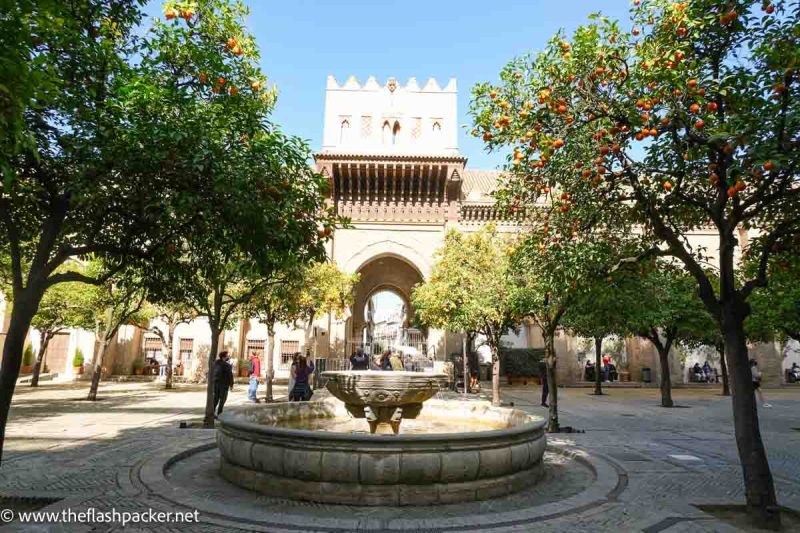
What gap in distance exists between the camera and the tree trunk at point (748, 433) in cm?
504

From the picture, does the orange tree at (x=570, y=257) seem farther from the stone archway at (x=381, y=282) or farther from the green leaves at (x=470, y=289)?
the stone archway at (x=381, y=282)

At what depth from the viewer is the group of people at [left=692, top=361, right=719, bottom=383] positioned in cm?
3397

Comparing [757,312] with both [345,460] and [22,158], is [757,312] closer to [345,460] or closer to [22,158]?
[345,460]

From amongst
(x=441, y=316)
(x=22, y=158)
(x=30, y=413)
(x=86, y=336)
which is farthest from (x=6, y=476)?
(x=86, y=336)

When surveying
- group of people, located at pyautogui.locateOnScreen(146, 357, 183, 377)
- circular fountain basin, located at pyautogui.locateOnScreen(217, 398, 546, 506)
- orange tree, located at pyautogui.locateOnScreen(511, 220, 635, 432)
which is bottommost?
group of people, located at pyautogui.locateOnScreen(146, 357, 183, 377)

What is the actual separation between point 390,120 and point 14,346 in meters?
25.1

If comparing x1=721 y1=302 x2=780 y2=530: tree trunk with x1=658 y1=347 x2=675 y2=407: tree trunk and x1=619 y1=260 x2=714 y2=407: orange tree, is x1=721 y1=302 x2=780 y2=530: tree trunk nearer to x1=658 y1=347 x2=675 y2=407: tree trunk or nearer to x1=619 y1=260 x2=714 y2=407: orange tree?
x1=619 y1=260 x2=714 y2=407: orange tree

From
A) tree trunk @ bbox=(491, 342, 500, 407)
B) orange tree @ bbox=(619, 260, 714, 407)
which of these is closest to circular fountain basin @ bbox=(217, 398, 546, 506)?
tree trunk @ bbox=(491, 342, 500, 407)

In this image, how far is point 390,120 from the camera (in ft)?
93.9

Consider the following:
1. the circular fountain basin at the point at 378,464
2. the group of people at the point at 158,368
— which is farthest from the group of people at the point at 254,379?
the group of people at the point at 158,368

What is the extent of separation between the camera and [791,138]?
4883 millimetres

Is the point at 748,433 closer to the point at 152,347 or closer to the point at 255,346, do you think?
the point at 255,346

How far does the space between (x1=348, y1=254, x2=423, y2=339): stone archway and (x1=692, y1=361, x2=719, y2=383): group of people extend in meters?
19.1

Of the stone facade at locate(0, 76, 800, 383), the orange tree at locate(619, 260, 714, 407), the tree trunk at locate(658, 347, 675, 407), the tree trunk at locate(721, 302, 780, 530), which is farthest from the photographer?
the stone facade at locate(0, 76, 800, 383)
